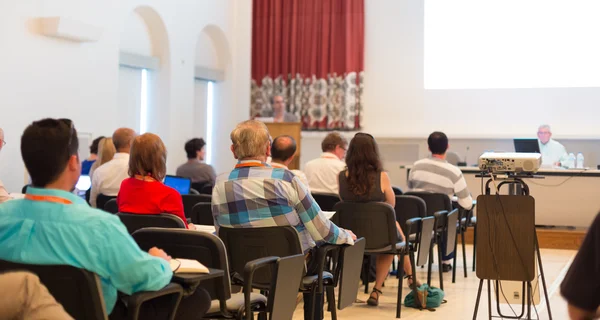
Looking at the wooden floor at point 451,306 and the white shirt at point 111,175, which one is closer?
the wooden floor at point 451,306

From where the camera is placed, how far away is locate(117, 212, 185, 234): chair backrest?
10.9 ft

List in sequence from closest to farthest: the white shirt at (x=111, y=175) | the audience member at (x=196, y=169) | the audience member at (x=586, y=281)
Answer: the audience member at (x=586, y=281) < the white shirt at (x=111, y=175) < the audience member at (x=196, y=169)

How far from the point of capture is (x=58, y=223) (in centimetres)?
212

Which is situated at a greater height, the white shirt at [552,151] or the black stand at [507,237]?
the white shirt at [552,151]

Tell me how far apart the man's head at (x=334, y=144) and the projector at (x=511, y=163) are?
86.7 inches

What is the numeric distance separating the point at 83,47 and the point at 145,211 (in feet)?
16.2

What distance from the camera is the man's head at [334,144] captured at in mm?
6227

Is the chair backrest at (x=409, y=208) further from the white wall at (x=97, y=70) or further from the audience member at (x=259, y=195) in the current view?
the white wall at (x=97, y=70)

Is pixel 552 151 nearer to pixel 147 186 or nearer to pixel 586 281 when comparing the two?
pixel 147 186

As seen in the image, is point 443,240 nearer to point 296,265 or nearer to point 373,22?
point 296,265

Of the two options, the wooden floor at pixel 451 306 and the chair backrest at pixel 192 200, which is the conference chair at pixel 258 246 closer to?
the wooden floor at pixel 451 306

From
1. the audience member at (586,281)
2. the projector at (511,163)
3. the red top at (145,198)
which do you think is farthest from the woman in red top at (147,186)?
the audience member at (586,281)

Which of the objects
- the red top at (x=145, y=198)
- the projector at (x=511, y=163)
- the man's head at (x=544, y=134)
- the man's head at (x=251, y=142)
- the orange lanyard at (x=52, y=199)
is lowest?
the red top at (x=145, y=198)

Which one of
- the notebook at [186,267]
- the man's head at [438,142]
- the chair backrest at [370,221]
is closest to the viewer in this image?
the notebook at [186,267]
